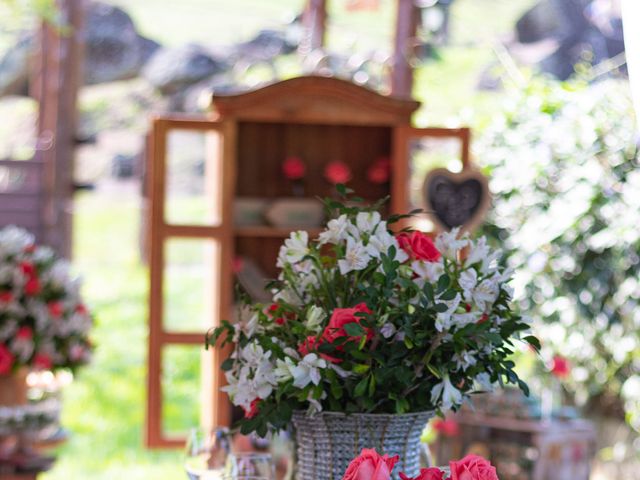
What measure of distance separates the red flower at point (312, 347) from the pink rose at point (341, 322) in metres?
0.01

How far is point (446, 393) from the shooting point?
5.34 ft

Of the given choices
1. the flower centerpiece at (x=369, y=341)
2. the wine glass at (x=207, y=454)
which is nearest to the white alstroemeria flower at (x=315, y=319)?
the flower centerpiece at (x=369, y=341)

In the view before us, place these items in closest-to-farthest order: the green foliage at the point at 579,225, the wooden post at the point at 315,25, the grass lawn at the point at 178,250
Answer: the green foliage at the point at 579,225 < the wooden post at the point at 315,25 < the grass lawn at the point at 178,250

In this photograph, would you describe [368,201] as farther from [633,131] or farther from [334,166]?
[633,131]

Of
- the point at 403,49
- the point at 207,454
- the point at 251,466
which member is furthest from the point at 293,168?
the point at 251,466

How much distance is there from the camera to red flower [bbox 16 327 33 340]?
11.8 feet

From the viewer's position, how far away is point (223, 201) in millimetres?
4359

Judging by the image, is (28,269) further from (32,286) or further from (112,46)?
(112,46)

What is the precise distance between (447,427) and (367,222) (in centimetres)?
297

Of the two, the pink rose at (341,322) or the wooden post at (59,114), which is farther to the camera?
the wooden post at (59,114)

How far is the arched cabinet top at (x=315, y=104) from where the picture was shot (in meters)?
4.32

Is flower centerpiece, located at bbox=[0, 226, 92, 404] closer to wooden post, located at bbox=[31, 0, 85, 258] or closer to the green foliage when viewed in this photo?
the green foliage

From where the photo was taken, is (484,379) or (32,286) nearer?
(484,379)

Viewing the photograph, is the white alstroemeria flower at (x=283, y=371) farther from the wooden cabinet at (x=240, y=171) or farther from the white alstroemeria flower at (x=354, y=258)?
the wooden cabinet at (x=240, y=171)
